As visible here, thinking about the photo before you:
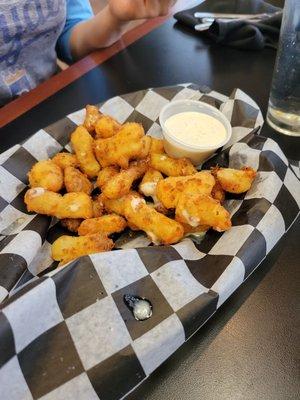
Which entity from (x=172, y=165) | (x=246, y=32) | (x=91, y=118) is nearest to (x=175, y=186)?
(x=172, y=165)

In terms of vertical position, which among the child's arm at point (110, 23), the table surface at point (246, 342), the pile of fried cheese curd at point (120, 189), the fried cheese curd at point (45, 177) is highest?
the child's arm at point (110, 23)

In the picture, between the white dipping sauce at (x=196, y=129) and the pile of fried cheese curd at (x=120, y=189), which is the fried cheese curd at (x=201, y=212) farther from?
the white dipping sauce at (x=196, y=129)

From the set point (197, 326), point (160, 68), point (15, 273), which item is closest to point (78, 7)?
point (160, 68)

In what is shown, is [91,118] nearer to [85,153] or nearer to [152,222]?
[85,153]

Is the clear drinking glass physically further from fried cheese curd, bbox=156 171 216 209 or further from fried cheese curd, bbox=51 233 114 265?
fried cheese curd, bbox=51 233 114 265

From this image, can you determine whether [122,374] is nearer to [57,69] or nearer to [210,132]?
[210,132]

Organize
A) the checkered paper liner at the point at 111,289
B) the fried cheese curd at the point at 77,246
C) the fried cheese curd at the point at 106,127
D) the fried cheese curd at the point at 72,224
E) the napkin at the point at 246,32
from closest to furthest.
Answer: the checkered paper liner at the point at 111,289
the fried cheese curd at the point at 77,246
the fried cheese curd at the point at 72,224
the fried cheese curd at the point at 106,127
the napkin at the point at 246,32

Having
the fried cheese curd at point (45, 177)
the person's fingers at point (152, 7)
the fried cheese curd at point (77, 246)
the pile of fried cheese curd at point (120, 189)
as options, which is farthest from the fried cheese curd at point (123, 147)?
the person's fingers at point (152, 7)
